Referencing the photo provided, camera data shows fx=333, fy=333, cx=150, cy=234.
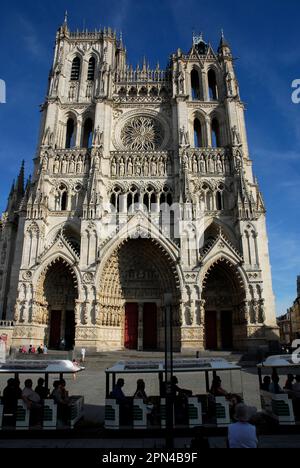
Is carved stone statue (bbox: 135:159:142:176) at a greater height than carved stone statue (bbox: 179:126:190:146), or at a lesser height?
lesser

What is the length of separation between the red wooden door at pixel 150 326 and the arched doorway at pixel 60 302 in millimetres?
→ 5417

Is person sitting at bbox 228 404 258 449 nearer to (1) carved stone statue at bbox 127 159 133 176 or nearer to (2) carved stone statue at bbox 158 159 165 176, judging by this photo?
(2) carved stone statue at bbox 158 159 165 176

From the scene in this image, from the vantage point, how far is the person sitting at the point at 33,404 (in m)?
7.67

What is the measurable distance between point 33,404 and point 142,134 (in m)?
26.3

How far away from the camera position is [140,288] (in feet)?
84.8

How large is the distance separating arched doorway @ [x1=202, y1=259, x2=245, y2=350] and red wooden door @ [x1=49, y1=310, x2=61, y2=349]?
36.7ft

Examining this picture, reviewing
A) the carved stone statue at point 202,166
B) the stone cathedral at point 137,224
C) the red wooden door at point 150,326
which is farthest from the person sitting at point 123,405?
the carved stone statue at point 202,166

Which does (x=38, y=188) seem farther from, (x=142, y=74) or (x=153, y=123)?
(x=142, y=74)

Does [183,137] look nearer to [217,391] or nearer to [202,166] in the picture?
[202,166]

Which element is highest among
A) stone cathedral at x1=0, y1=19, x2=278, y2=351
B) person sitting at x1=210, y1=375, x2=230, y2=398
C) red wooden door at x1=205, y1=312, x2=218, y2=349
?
stone cathedral at x1=0, y1=19, x2=278, y2=351

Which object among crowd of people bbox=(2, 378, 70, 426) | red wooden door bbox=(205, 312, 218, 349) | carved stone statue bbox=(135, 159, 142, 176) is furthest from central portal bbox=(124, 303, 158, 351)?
crowd of people bbox=(2, 378, 70, 426)

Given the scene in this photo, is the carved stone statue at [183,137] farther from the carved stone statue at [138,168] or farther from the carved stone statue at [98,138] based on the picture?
the carved stone statue at [98,138]

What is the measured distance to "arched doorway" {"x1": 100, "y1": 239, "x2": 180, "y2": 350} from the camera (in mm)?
24609

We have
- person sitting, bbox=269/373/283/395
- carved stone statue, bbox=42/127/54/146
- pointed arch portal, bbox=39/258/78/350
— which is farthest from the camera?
carved stone statue, bbox=42/127/54/146
